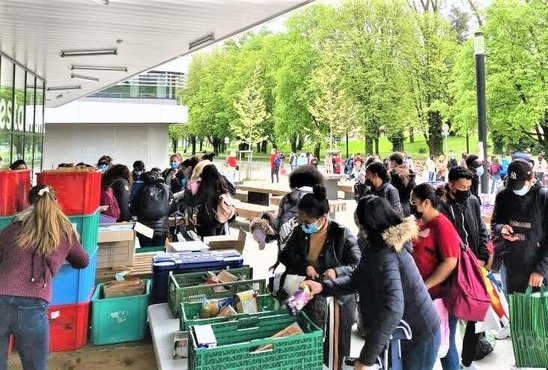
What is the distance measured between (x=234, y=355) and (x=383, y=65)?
117 ft

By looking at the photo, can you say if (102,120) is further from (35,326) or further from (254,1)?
(35,326)

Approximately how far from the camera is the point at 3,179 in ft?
10.5

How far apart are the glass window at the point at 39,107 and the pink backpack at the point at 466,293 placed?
11.0 m

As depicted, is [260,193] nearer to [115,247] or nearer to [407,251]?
[115,247]

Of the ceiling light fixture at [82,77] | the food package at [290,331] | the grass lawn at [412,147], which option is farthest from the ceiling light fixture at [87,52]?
the grass lawn at [412,147]

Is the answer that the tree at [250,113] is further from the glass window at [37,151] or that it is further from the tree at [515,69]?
the glass window at [37,151]

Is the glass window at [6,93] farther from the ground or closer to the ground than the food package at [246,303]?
farther from the ground

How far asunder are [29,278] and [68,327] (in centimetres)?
73

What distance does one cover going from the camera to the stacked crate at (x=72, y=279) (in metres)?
3.35

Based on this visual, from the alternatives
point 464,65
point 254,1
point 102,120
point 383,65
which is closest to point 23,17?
point 254,1

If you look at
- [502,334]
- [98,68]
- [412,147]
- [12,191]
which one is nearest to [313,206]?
[12,191]

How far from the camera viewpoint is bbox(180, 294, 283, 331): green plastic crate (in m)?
2.61

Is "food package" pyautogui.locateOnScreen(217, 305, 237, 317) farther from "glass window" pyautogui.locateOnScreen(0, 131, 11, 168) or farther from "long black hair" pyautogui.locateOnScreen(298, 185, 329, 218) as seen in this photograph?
"glass window" pyautogui.locateOnScreen(0, 131, 11, 168)

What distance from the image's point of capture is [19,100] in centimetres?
984
